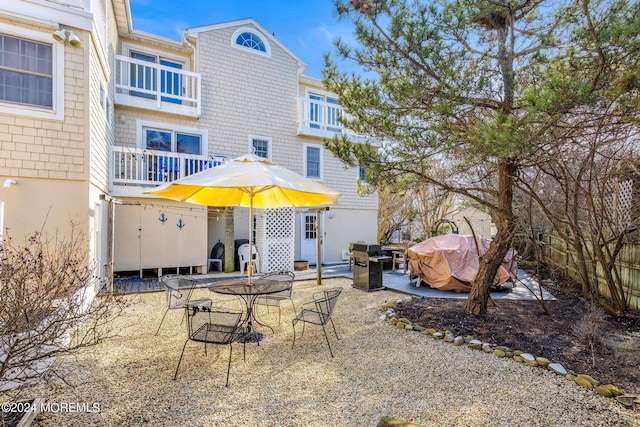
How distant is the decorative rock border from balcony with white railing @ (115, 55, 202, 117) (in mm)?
8789

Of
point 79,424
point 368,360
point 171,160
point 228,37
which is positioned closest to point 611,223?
point 368,360

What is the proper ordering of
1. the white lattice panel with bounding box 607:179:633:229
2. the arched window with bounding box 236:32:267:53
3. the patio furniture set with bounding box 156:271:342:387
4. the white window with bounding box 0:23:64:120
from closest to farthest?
the patio furniture set with bounding box 156:271:342:387
the white window with bounding box 0:23:64:120
the white lattice panel with bounding box 607:179:633:229
the arched window with bounding box 236:32:267:53

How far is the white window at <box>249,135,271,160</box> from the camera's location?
1220 centimetres

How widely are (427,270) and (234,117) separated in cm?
807

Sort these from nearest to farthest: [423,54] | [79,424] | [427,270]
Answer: [79,424]
[423,54]
[427,270]

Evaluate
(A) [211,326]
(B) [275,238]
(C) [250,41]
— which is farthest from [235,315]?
(C) [250,41]

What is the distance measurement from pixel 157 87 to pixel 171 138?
1.54 m

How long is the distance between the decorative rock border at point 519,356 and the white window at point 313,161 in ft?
26.1

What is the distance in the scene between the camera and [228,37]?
1169cm

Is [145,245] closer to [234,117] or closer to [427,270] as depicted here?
[234,117]

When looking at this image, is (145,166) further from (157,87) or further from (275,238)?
(275,238)

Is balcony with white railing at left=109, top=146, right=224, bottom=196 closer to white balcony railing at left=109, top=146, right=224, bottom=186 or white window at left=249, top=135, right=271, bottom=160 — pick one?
white balcony railing at left=109, top=146, right=224, bottom=186

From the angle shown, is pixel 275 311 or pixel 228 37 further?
pixel 228 37

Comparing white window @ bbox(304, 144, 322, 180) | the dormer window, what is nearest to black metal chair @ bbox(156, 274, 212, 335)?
white window @ bbox(304, 144, 322, 180)
